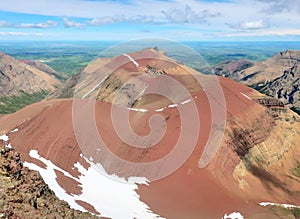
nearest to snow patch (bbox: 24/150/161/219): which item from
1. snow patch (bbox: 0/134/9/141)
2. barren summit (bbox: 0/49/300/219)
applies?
barren summit (bbox: 0/49/300/219)

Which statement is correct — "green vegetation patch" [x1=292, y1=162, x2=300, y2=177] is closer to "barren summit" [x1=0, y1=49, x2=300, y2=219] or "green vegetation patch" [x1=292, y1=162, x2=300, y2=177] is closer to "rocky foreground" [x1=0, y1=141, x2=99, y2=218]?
"barren summit" [x1=0, y1=49, x2=300, y2=219]

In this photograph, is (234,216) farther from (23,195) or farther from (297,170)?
(23,195)

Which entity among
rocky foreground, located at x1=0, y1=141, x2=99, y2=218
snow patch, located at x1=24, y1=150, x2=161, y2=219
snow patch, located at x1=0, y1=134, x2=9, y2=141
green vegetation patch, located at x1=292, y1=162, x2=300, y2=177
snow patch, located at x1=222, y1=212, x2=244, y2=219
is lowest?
green vegetation patch, located at x1=292, y1=162, x2=300, y2=177

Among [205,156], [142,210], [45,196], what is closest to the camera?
[45,196]

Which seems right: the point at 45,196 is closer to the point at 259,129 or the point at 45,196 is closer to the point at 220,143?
the point at 220,143

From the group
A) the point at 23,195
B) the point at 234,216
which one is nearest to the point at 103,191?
the point at 234,216

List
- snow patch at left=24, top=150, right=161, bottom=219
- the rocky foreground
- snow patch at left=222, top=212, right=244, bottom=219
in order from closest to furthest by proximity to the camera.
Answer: the rocky foreground, snow patch at left=24, top=150, right=161, bottom=219, snow patch at left=222, top=212, right=244, bottom=219

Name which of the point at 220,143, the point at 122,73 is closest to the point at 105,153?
the point at 220,143

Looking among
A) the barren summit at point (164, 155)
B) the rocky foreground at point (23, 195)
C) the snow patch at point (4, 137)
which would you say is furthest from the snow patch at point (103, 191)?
the rocky foreground at point (23, 195)
